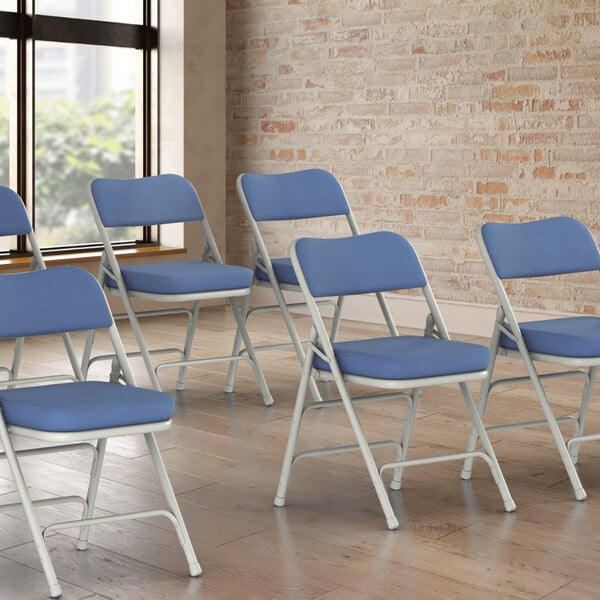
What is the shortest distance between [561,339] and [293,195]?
1.99m

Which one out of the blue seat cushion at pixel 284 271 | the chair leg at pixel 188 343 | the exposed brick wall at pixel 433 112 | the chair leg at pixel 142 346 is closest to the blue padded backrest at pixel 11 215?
the chair leg at pixel 142 346

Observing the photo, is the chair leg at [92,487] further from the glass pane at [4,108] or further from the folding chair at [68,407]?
the glass pane at [4,108]

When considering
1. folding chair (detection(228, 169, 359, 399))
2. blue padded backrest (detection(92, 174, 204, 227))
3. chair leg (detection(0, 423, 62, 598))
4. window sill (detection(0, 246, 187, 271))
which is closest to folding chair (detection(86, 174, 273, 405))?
blue padded backrest (detection(92, 174, 204, 227))

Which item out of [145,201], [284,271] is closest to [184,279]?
[284,271]

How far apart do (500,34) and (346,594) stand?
4390mm

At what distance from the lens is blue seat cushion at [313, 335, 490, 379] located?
11.0 feet

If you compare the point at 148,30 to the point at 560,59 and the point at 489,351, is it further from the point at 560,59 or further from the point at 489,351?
the point at 489,351

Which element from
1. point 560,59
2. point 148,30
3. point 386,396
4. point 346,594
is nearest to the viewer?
point 346,594

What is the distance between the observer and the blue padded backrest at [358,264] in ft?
11.9

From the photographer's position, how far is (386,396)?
375cm

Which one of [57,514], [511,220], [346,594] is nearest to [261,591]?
[346,594]

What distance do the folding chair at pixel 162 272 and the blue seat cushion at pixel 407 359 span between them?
50.8 inches

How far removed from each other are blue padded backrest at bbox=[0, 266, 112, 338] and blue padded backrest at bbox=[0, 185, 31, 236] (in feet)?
6.10

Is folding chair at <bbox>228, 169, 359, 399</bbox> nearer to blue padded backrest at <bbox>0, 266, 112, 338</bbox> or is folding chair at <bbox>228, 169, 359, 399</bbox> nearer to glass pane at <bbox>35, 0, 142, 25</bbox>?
blue padded backrest at <bbox>0, 266, 112, 338</bbox>
